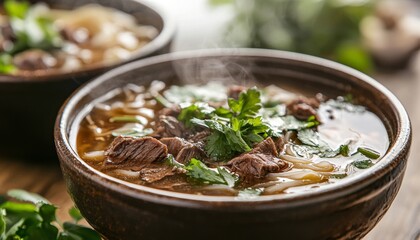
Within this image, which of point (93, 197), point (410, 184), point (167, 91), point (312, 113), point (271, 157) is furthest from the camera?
point (410, 184)

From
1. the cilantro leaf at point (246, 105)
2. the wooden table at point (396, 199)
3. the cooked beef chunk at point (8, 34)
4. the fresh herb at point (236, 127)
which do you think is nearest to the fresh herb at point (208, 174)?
the fresh herb at point (236, 127)

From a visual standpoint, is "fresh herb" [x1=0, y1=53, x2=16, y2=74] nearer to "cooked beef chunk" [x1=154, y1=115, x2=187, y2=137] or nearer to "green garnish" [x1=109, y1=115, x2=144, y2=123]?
"green garnish" [x1=109, y1=115, x2=144, y2=123]

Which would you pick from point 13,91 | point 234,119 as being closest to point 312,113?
point 234,119

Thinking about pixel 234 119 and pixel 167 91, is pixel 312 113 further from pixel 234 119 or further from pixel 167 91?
pixel 167 91

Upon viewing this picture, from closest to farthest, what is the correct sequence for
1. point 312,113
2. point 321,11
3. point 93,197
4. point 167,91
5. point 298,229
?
point 298,229
point 93,197
point 312,113
point 167,91
point 321,11

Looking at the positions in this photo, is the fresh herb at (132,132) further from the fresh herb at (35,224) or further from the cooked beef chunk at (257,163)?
the cooked beef chunk at (257,163)

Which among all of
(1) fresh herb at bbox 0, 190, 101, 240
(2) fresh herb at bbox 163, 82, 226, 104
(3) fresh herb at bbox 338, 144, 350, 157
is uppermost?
(3) fresh herb at bbox 338, 144, 350, 157

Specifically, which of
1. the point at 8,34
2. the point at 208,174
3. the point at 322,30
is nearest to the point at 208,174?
the point at 208,174

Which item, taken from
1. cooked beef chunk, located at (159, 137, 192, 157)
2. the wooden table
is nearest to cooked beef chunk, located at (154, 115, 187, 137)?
cooked beef chunk, located at (159, 137, 192, 157)
